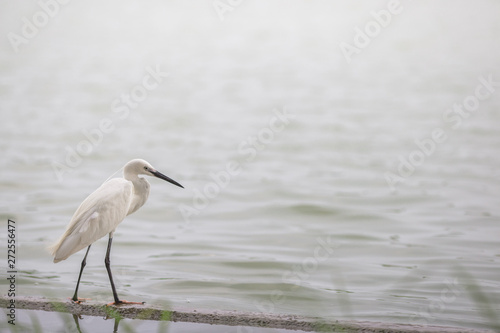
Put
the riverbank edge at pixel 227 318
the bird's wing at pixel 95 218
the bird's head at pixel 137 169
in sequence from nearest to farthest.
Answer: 1. the riverbank edge at pixel 227 318
2. the bird's wing at pixel 95 218
3. the bird's head at pixel 137 169

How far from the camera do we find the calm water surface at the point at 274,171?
8891 millimetres

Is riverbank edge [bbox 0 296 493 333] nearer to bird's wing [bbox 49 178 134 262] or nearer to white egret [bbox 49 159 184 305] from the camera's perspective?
white egret [bbox 49 159 184 305]

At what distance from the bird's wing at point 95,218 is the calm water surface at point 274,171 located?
1329 mm

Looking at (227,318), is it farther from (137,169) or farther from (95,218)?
(137,169)

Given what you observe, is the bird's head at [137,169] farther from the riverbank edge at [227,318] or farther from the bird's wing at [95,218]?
the riverbank edge at [227,318]

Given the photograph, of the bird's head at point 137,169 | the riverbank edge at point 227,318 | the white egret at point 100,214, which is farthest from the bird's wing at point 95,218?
the riverbank edge at point 227,318

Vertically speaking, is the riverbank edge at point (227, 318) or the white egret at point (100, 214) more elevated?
the white egret at point (100, 214)

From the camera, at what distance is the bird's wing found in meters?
6.25

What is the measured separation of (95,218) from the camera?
6.32 m

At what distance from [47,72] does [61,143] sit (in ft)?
40.3

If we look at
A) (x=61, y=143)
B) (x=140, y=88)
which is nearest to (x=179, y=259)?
(x=61, y=143)

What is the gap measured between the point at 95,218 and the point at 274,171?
10550 mm

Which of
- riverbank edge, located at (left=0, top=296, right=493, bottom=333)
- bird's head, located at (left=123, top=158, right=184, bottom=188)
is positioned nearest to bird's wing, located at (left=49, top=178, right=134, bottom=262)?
bird's head, located at (left=123, top=158, right=184, bottom=188)

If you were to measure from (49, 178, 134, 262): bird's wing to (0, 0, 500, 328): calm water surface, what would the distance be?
1.33 meters
